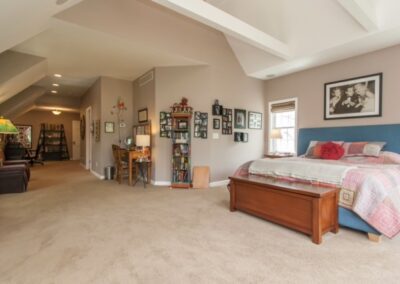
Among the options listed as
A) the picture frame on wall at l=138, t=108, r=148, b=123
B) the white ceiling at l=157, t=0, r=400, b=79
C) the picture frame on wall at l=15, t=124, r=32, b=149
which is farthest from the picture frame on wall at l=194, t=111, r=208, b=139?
the picture frame on wall at l=15, t=124, r=32, b=149

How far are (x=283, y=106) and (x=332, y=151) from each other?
2.04 m

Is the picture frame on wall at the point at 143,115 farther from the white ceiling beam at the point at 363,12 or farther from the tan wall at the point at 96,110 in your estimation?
the white ceiling beam at the point at 363,12

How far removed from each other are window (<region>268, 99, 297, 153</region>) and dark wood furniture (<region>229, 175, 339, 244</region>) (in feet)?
9.01

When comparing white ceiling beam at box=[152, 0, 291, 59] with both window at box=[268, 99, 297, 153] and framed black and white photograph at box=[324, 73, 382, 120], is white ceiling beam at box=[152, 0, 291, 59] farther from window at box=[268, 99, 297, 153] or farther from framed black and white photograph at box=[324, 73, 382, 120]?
window at box=[268, 99, 297, 153]

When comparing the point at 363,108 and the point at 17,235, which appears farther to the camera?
the point at 363,108

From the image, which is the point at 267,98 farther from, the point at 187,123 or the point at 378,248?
the point at 378,248

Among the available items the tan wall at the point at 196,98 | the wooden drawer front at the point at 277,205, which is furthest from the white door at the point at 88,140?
the wooden drawer front at the point at 277,205

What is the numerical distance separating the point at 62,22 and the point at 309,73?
4.88 meters

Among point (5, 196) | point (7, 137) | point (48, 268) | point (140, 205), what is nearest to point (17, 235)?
point (48, 268)

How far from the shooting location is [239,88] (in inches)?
217

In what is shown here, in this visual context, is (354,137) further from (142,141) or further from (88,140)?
(88,140)

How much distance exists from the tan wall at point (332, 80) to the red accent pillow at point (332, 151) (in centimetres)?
79

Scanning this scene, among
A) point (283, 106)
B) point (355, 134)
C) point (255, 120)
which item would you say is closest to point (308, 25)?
point (283, 106)

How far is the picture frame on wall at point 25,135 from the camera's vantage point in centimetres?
957
